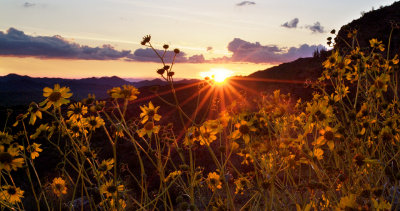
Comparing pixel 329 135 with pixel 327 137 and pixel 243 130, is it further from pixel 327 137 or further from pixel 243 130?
pixel 243 130

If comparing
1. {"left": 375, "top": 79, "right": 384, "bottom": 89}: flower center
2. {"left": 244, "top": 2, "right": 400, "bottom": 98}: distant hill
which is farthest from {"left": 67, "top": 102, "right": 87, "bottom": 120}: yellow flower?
{"left": 244, "top": 2, "right": 400, "bottom": 98}: distant hill

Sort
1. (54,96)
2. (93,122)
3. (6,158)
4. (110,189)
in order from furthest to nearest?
(93,122) → (54,96) → (110,189) → (6,158)

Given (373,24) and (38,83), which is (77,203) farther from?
(38,83)

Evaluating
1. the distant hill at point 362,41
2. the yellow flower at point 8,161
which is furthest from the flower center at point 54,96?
the distant hill at point 362,41

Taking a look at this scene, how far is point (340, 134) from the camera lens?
2018mm

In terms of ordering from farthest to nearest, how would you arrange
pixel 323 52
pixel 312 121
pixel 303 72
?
pixel 323 52
pixel 303 72
pixel 312 121

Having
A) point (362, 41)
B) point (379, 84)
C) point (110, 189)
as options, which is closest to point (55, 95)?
point (110, 189)

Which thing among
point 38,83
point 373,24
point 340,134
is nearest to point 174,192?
point 340,134

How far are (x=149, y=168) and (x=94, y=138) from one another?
10.4 ft

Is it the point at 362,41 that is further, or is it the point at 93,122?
the point at 362,41

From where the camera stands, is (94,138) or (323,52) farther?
(323,52)

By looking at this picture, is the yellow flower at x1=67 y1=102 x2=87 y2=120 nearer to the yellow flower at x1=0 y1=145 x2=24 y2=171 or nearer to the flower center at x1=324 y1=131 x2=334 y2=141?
the yellow flower at x1=0 y1=145 x2=24 y2=171

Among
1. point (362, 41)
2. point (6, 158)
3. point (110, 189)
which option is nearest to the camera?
point (6, 158)

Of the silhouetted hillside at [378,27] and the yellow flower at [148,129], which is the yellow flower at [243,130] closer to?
the yellow flower at [148,129]
